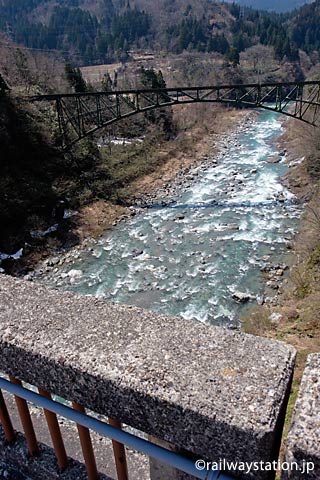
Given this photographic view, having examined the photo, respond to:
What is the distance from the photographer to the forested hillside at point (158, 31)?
3666 inches

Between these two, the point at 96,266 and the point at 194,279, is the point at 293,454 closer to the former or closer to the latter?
the point at 194,279

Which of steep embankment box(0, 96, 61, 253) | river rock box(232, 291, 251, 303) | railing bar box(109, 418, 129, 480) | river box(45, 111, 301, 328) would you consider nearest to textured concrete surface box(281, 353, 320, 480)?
railing bar box(109, 418, 129, 480)

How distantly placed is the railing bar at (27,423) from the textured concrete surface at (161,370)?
0.30 m

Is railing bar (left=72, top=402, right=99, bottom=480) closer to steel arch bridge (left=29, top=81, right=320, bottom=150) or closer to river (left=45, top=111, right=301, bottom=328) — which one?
river (left=45, top=111, right=301, bottom=328)

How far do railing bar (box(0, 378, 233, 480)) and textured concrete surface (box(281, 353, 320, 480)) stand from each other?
9.6 inches

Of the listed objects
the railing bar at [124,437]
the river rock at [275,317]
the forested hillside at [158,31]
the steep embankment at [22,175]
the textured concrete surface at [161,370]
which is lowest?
the river rock at [275,317]

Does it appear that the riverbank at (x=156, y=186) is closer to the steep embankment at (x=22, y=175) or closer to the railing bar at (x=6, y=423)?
the steep embankment at (x=22, y=175)

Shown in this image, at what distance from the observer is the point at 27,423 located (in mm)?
1972

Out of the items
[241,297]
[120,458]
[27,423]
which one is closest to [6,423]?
[27,423]

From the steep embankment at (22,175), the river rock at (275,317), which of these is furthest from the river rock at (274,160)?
the river rock at (275,317)

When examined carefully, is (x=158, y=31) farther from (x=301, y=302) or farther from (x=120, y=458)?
(x=120, y=458)

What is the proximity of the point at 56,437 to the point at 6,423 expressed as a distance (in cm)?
40

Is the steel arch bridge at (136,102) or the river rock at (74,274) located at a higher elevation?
the steel arch bridge at (136,102)

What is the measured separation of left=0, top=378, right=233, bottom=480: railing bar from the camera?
4.34 ft
